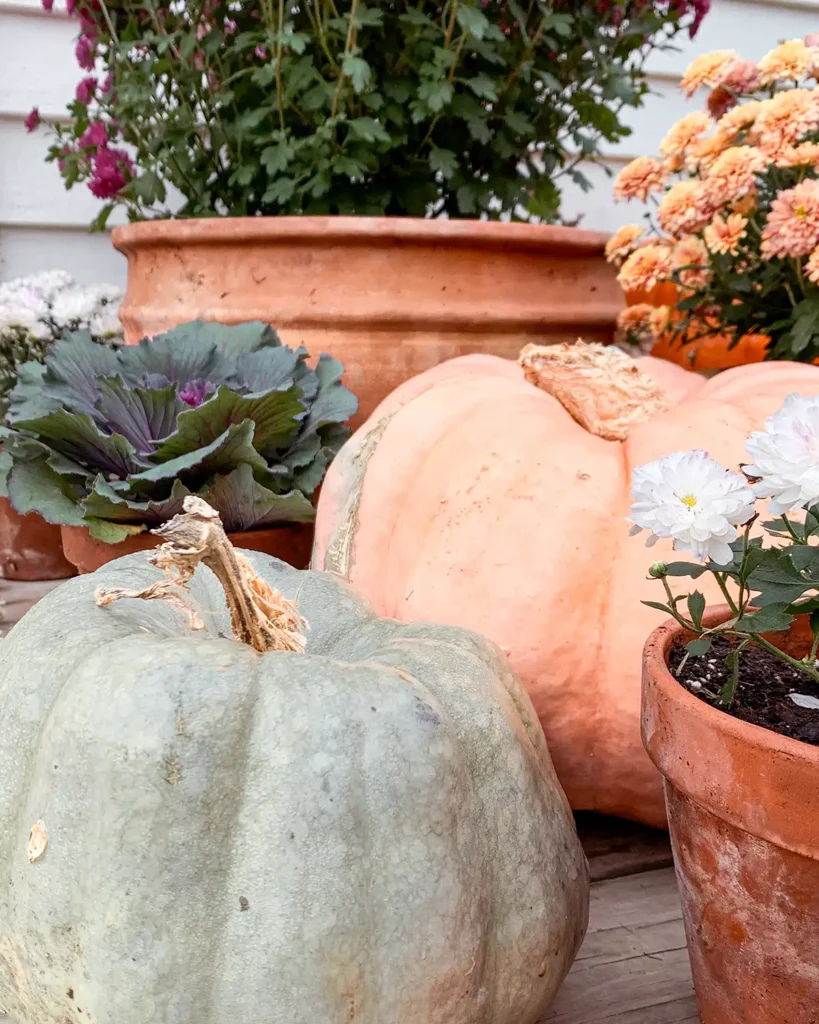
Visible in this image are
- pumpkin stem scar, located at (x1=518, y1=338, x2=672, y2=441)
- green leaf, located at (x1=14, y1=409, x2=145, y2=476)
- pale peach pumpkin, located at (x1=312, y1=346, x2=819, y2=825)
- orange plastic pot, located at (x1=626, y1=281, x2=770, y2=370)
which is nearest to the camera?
pale peach pumpkin, located at (x1=312, y1=346, x2=819, y2=825)

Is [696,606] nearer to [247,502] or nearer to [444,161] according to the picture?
[247,502]

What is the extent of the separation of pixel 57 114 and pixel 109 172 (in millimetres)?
640

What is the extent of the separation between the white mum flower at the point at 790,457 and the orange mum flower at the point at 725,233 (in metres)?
0.87

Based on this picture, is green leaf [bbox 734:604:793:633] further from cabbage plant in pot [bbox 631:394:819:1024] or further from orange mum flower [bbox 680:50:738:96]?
orange mum flower [bbox 680:50:738:96]

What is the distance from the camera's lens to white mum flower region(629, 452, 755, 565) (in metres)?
0.60

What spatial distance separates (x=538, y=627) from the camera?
0.94 metres

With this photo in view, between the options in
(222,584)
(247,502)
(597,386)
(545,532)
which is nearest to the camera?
(222,584)

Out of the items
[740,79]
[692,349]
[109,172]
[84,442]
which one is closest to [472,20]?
[740,79]

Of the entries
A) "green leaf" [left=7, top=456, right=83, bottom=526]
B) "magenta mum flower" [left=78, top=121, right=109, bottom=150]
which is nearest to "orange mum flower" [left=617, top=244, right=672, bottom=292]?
"green leaf" [left=7, top=456, right=83, bottom=526]

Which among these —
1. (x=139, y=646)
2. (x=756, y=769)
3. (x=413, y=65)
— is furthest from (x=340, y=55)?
(x=756, y=769)

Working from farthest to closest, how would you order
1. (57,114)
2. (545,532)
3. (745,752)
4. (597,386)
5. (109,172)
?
(57,114), (109,172), (597,386), (545,532), (745,752)

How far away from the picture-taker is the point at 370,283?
1.46m

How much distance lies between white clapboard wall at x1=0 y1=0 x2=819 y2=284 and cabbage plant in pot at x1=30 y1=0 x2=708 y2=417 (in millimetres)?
491

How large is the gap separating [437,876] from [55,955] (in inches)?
10.0
